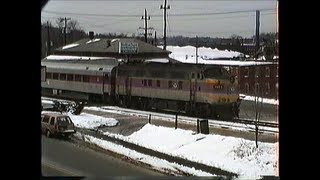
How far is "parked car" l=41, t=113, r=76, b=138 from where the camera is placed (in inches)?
75.6

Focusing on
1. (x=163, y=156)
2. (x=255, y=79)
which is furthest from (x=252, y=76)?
(x=163, y=156)

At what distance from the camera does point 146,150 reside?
95.4 inches

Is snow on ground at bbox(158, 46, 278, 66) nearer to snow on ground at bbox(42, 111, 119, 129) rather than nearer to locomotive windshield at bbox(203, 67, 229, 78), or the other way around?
locomotive windshield at bbox(203, 67, 229, 78)

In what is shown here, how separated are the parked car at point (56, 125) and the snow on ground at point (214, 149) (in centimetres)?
47

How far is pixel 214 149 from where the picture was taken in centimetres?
252

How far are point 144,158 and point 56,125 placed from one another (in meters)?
0.58

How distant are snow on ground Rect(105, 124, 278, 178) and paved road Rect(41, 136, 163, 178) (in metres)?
0.32

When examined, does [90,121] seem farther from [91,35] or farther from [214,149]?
[214,149]

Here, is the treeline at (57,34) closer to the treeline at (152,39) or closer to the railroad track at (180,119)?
the treeline at (152,39)

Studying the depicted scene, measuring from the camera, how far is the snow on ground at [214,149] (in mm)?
2139

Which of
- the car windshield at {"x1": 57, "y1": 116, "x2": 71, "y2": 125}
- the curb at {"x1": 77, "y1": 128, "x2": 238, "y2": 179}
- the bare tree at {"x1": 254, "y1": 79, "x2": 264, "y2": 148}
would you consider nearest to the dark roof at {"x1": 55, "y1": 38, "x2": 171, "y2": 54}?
the car windshield at {"x1": 57, "y1": 116, "x2": 71, "y2": 125}
